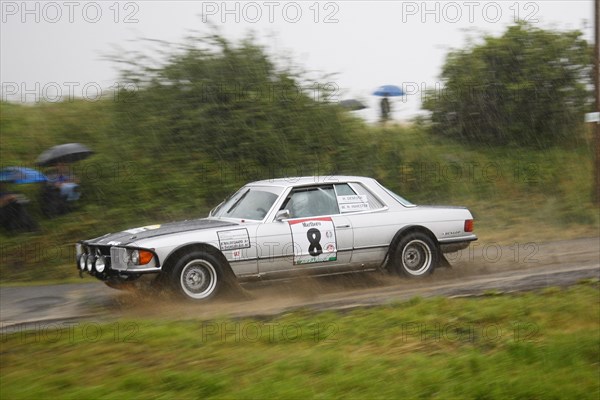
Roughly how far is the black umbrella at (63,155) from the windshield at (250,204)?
3878mm

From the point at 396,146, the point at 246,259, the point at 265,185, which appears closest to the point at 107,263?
the point at 246,259

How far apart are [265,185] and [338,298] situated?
1852 mm

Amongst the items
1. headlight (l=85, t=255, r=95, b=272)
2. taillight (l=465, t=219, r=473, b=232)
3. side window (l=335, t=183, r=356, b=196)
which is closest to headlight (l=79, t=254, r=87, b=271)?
headlight (l=85, t=255, r=95, b=272)

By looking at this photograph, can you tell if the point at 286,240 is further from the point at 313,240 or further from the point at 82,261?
the point at 82,261

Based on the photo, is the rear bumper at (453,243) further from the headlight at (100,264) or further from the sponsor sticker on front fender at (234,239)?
the headlight at (100,264)

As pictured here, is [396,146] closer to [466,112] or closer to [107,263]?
[466,112]

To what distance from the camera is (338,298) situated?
887cm

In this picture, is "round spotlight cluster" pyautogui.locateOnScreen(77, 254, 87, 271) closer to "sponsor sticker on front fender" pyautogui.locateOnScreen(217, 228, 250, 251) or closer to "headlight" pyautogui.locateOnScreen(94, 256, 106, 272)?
"headlight" pyautogui.locateOnScreen(94, 256, 106, 272)

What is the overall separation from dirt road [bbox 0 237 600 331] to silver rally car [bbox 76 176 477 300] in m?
0.28

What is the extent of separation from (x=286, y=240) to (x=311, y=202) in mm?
726

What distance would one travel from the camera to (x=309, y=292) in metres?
9.34

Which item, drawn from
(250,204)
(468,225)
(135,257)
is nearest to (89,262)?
(135,257)

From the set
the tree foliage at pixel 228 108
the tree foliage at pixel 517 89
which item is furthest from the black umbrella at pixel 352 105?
the tree foliage at pixel 517 89

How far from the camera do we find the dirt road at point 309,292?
8203 millimetres
